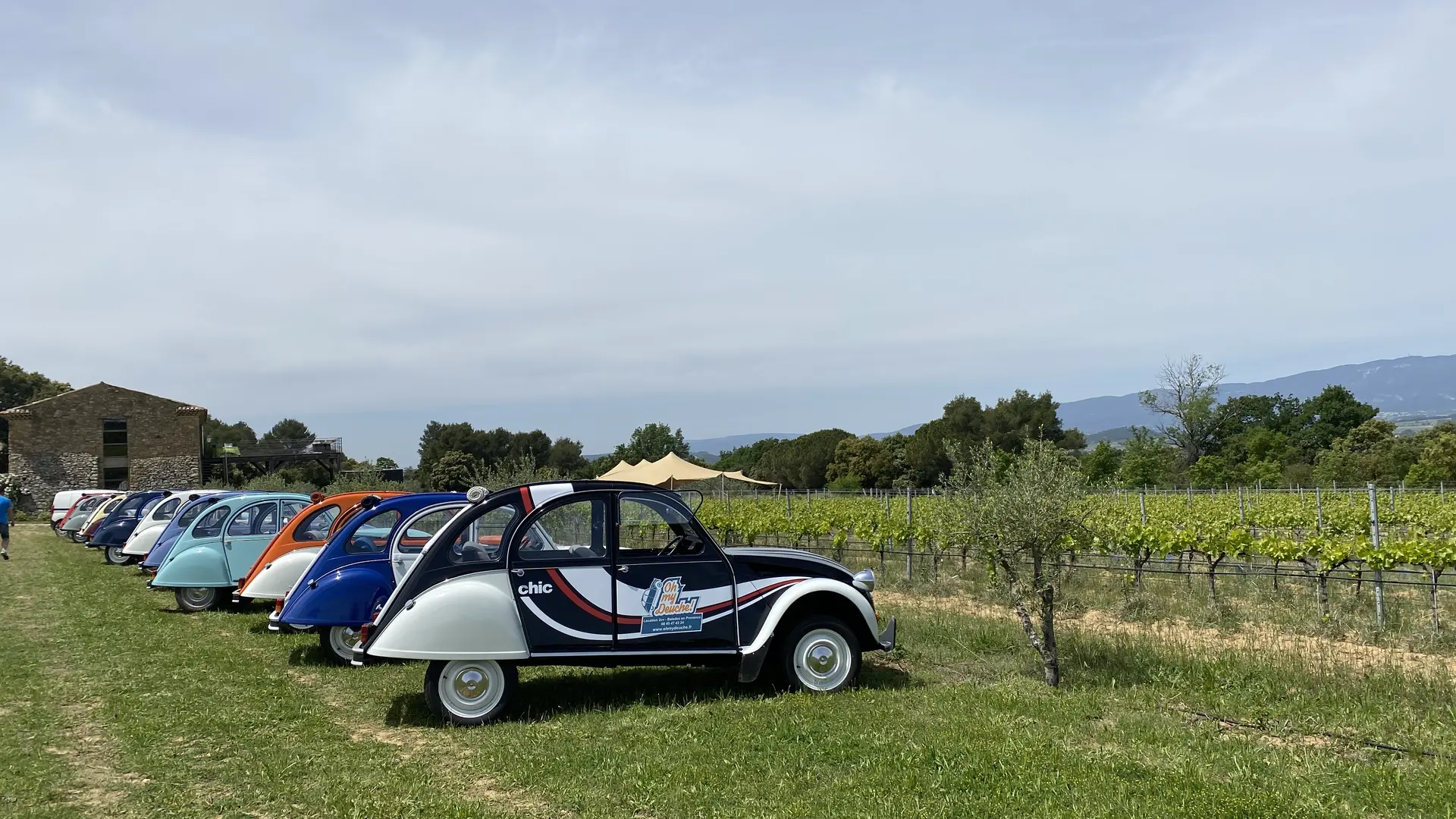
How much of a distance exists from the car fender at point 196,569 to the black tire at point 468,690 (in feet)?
25.6

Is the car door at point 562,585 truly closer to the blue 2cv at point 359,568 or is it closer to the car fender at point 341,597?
the blue 2cv at point 359,568

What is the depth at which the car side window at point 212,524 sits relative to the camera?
1388 cm

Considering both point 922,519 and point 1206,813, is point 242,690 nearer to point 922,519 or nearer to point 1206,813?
point 1206,813

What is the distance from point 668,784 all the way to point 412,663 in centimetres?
452

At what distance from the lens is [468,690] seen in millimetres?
7188

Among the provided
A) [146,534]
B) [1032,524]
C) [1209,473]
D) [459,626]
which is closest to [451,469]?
[146,534]

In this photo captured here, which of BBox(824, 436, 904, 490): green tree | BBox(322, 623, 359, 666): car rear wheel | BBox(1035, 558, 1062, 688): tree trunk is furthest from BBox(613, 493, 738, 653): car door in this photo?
BBox(824, 436, 904, 490): green tree

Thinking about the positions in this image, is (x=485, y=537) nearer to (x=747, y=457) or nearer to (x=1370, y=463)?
(x=1370, y=463)

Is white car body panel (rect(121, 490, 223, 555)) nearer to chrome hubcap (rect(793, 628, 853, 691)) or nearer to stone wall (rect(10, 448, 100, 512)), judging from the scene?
chrome hubcap (rect(793, 628, 853, 691))

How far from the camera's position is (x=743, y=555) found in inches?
318

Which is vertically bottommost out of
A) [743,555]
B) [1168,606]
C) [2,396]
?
[1168,606]

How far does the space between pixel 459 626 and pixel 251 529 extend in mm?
8707

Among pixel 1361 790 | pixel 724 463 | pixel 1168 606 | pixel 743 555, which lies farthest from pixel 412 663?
pixel 724 463

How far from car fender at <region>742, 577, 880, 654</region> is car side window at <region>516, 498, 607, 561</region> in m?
1.35
